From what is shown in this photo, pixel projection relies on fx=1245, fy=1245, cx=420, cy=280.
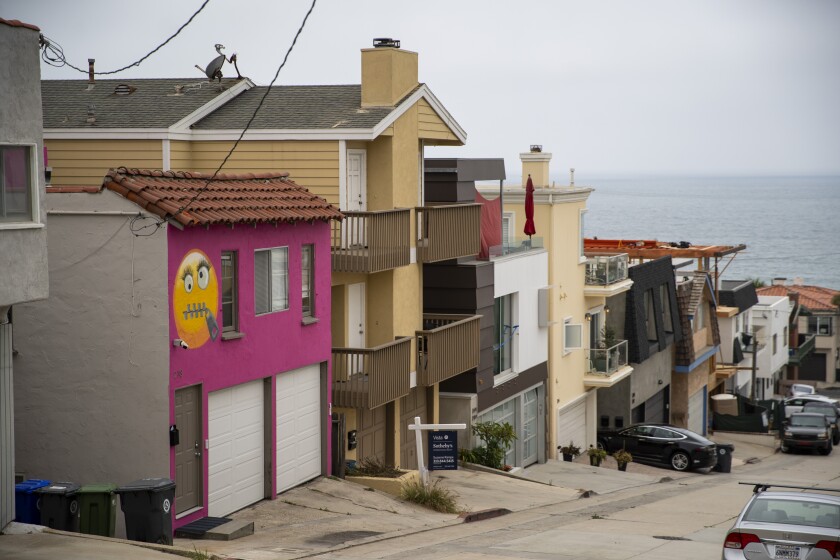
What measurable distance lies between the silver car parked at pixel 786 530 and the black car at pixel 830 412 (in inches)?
1433

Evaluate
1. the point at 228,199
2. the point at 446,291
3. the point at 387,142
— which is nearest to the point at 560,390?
the point at 446,291

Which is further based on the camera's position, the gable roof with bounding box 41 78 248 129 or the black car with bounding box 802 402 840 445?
the black car with bounding box 802 402 840 445

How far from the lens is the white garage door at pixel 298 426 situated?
70.6 ft

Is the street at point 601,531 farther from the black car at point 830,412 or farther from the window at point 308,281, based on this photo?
the black car at point 830,412

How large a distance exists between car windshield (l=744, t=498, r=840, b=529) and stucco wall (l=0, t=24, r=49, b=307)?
9.30 m

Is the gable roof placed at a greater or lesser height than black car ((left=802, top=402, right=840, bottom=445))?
greater

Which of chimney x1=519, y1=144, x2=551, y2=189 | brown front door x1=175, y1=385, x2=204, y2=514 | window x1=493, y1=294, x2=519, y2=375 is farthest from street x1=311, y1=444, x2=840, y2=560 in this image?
chimney x1=519, y1=144, x2=551, y2=189

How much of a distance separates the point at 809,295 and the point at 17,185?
279 ft

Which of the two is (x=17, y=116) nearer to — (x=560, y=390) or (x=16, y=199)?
(x=16, y=199)

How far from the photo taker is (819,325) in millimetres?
88312

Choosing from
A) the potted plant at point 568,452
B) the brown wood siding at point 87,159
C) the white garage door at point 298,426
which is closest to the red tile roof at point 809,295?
the potted plant at point 568,452

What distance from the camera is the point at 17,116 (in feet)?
49.6

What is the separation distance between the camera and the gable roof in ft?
84.8

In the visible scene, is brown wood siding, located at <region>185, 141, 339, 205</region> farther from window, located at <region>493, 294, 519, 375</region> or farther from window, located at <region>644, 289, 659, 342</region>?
window, located at <region>644, 289, 659, 342</region>
